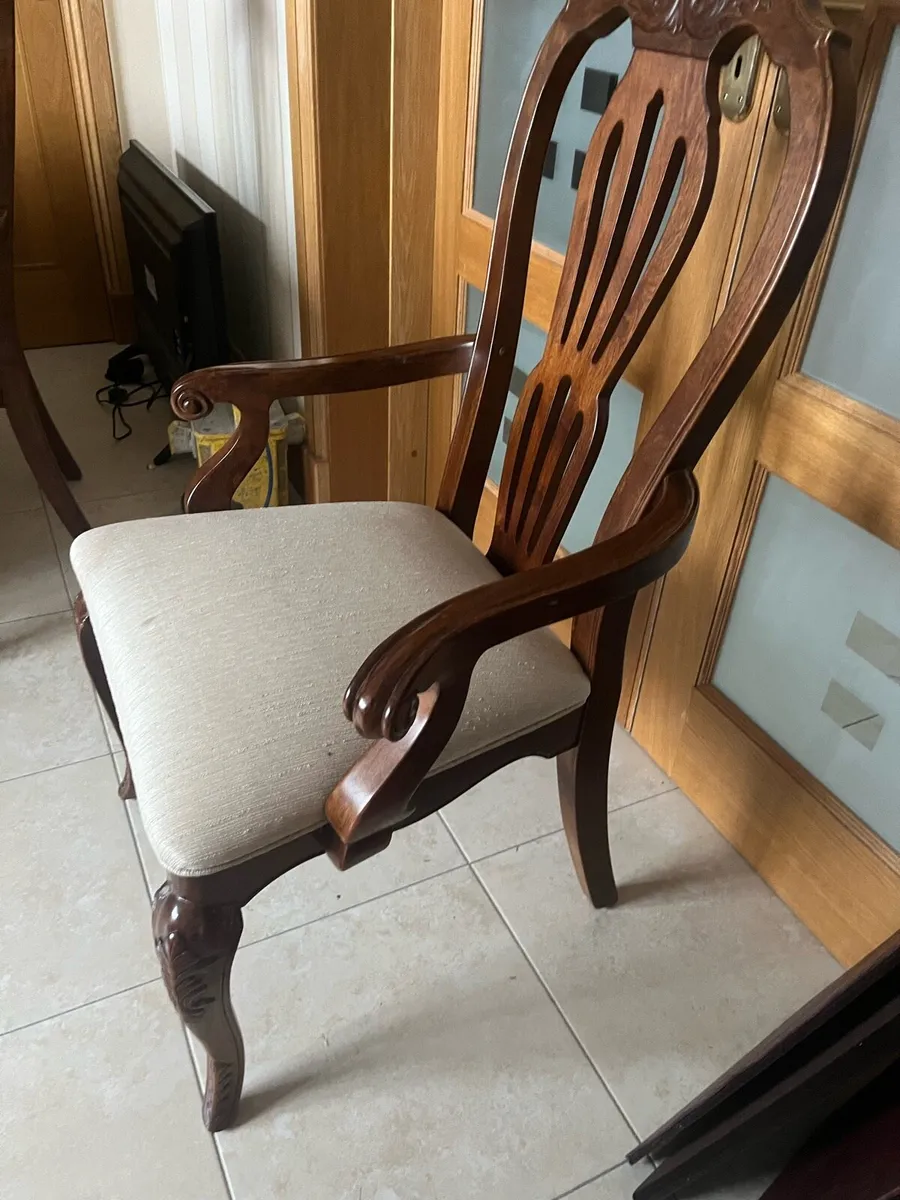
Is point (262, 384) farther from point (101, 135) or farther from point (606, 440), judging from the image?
point (101, 135)

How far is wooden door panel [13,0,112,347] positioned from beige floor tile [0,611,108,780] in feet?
4.71

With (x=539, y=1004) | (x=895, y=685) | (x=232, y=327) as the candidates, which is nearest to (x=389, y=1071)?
(x=539, y=1004)

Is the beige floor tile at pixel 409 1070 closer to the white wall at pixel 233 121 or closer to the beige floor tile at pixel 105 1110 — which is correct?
the beige floor tile at pixel 105 1110

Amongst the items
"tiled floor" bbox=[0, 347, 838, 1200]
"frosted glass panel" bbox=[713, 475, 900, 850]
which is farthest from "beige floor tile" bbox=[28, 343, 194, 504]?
"frosted glass panel" bbox=[713, 475, 900, 850]

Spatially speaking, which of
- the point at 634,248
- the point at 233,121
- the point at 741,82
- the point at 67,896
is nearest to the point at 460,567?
the point at 634,248

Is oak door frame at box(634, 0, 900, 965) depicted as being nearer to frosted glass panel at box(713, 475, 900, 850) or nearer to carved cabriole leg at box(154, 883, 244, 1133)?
frosted glass panel at box(713, 475, 900, 850)

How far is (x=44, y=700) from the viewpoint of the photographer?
156 centimetres

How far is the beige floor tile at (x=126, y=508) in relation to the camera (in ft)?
6.58

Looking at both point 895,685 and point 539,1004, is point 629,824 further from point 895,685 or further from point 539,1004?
point 895,685

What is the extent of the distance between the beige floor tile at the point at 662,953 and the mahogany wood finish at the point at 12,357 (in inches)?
44.5

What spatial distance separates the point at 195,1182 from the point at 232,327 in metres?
1.97

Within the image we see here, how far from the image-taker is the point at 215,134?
7.18ft

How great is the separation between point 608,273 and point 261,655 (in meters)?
0.54

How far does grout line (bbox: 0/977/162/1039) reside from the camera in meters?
Result: 1.11
